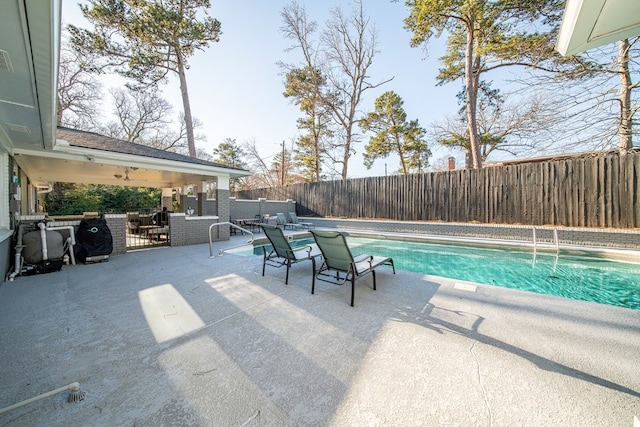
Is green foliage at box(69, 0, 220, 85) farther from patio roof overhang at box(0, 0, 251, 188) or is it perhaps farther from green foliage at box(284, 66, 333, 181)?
patio roof overhang at box(0, 0, 251, 188)

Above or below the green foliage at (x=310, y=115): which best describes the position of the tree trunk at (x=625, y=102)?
below

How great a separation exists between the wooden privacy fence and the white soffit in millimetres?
7696

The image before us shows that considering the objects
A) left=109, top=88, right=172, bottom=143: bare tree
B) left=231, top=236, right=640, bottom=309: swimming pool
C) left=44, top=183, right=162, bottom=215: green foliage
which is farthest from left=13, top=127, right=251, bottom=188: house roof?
left=109, top=88, right=172, bottom=143: bare tree

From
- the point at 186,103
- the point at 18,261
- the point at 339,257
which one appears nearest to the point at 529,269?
the point at 339,257

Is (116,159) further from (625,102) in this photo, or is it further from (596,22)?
(625,102)

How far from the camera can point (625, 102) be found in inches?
294

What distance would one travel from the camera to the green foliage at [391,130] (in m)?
17.6

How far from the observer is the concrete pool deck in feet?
5.29

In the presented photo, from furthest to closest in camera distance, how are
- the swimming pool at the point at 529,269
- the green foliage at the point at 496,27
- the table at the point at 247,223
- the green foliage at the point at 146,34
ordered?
1. the table at the point at 247,223
2. the green foliage at the point at 146,34
3. the green foliage at the point at 496,27
4. the swimming pool at the point at 529,269

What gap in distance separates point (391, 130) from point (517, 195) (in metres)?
10.6

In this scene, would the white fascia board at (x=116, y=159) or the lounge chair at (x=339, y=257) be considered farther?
the white fascia board at (x=116, y=159)

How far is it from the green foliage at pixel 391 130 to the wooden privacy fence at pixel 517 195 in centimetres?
671

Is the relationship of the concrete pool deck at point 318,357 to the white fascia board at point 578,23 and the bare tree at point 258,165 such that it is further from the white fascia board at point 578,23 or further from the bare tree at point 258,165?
the bare tree at point 258,165

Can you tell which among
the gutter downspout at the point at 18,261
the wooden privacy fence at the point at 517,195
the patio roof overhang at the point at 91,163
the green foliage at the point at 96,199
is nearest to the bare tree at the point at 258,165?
the green foliage at the point at 96,199
